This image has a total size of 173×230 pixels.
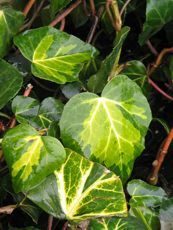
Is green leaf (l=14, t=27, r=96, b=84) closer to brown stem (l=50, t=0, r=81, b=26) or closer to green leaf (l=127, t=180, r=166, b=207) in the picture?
brown stem (l=50, t=0, r=81, b=26)

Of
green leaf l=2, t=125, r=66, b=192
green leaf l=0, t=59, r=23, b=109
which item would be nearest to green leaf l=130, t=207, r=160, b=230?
green leaf l=2, t=125, r=66, b=192

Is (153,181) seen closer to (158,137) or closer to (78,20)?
(158,137)

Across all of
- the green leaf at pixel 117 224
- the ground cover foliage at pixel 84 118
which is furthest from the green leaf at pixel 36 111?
the green leaf at pixel 117 224

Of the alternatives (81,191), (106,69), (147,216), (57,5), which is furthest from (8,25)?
(147,216)

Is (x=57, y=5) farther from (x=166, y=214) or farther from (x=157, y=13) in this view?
(x=166, y=214)

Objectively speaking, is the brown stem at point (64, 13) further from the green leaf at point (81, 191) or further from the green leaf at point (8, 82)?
the green leaf at point (81, 191)

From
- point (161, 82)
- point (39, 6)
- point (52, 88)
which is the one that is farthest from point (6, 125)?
point (161, 82)
